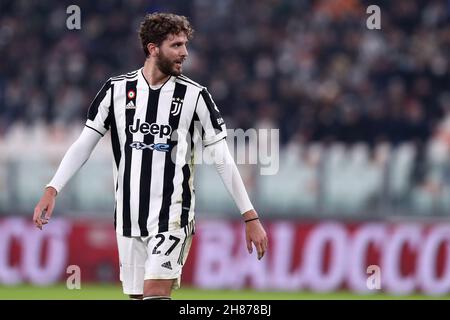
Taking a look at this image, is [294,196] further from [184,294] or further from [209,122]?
[209,122]

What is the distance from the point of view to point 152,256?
667 centimetres

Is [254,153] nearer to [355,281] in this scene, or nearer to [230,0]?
[355,281]

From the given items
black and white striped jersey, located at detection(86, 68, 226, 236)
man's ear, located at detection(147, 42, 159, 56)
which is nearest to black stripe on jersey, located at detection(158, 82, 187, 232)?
black and white striped jersey, located at detection(86, 68, 226, 236)

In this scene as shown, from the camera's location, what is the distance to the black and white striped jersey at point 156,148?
6742 mm

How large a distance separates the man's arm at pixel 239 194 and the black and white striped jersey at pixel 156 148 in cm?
8

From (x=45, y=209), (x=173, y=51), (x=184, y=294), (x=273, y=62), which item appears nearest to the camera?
(x=45, y=209)

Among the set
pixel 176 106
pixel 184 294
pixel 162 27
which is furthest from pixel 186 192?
pixel 184 294

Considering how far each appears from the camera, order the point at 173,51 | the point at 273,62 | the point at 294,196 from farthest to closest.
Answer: the point at 273,62 → the point at 294,196 → the point at 173,51

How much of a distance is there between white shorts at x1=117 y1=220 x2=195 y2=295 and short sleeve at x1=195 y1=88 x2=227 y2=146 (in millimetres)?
511

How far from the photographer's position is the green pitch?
11.6 meters

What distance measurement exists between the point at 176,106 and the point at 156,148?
0.89ft

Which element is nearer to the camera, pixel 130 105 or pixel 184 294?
pixel 130 105

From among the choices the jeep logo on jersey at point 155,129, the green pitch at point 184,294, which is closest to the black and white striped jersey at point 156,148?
the jeep logo on jersey at point 155,129
